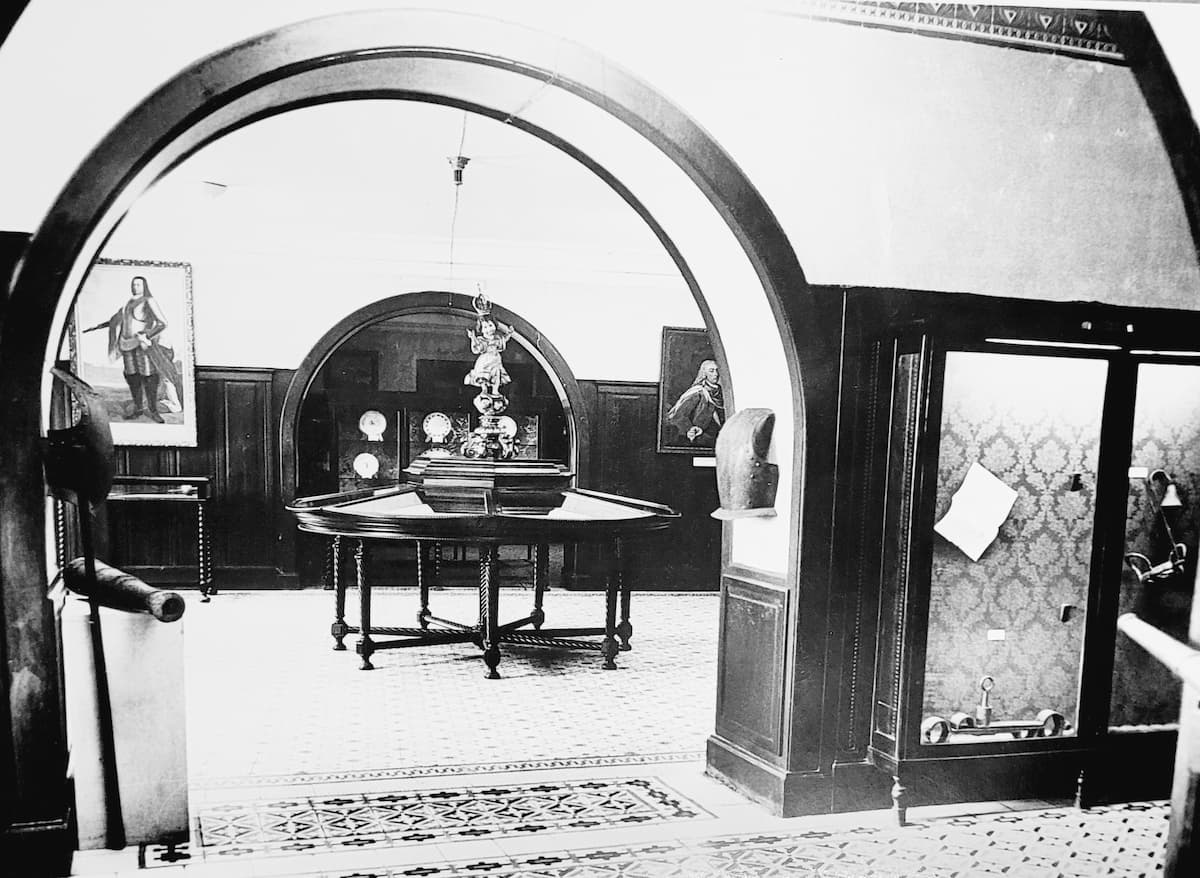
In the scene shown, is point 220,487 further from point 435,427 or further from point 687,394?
point 687,394

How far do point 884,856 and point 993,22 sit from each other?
3139 millimetres

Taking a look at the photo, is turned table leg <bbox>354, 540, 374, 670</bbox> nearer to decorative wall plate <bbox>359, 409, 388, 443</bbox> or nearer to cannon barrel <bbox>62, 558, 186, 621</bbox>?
cannon barrel <bbox>62, 558, 186, 621</bbox>

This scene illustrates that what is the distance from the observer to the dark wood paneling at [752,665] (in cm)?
379

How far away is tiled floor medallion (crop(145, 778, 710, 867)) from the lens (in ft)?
11.1

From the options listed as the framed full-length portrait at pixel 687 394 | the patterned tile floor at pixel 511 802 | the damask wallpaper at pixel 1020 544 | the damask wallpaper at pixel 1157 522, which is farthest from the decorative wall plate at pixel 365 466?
the damask wallpaper at pixel 1157 522

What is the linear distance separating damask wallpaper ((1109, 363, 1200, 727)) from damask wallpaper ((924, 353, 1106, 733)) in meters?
0.24

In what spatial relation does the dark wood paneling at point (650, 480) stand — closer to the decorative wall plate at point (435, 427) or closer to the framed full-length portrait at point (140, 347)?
the decorative wall plate at point (435, 427)

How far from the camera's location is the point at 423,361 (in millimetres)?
10180

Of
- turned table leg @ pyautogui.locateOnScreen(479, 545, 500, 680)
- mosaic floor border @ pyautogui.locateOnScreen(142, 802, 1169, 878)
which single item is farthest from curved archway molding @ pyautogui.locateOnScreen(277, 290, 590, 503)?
mosaic floor border @ pyautogui.locateOnScreen(142, 802, 1169, 878)

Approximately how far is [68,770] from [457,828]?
4.42 ft

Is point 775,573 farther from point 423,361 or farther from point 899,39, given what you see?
point 423,361

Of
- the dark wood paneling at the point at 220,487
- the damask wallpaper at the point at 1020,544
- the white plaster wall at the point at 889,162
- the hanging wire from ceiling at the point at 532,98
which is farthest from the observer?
the dark wood paneling at the point at 220,487

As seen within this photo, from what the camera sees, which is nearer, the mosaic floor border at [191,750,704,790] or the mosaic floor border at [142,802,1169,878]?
the mosaic floor border at [142,802,1169,878]

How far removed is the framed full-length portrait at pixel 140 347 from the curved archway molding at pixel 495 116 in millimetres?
5267
